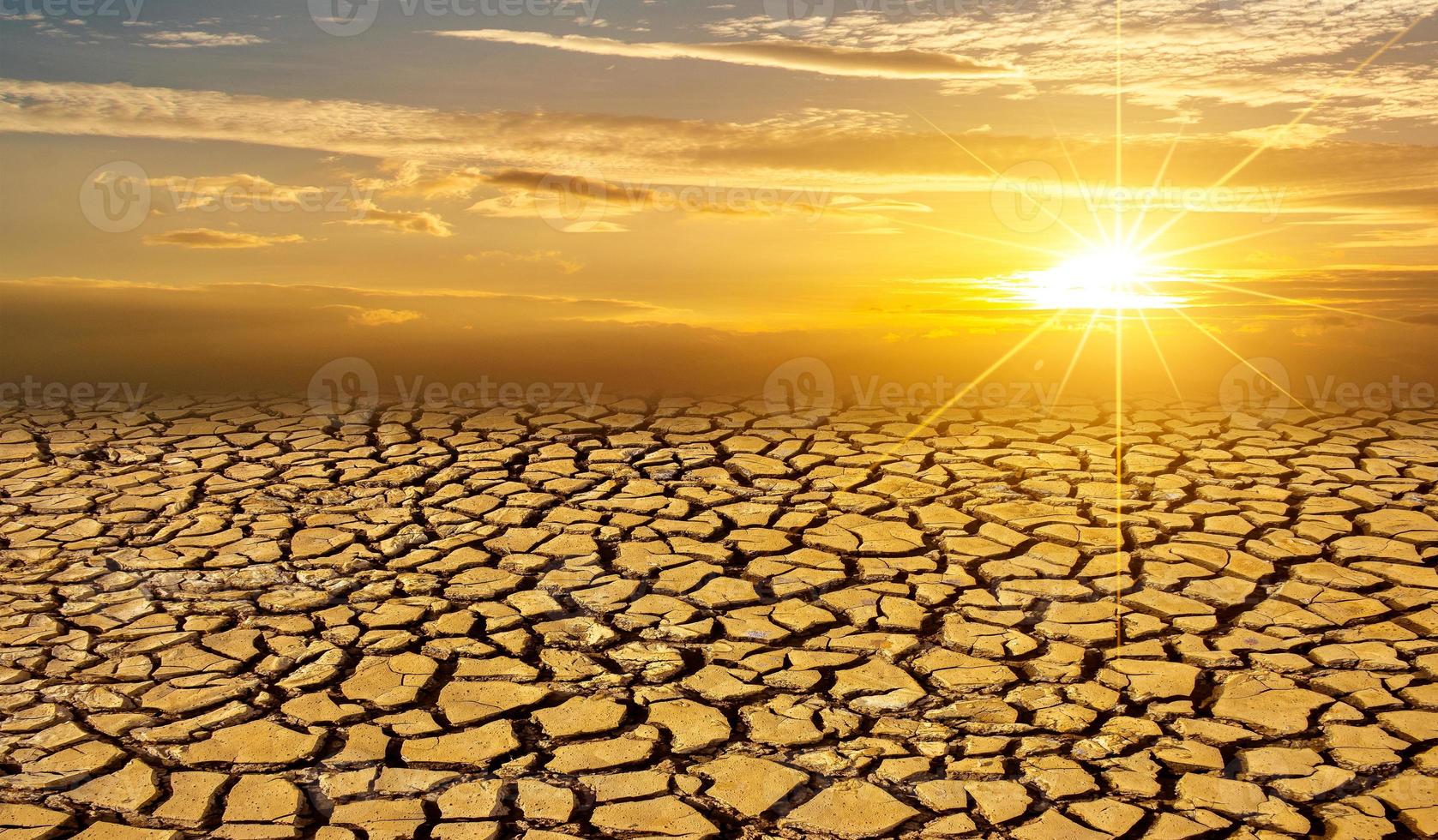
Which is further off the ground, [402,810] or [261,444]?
[261,444]

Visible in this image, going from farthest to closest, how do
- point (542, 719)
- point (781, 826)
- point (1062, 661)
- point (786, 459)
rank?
point (786, 459) → point (1062, 661) → point (542, 719) → point (781, 826)

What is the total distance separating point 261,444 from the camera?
18.8 feet

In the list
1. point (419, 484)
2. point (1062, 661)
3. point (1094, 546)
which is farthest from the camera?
point (419, 484)

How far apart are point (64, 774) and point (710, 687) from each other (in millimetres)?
1609

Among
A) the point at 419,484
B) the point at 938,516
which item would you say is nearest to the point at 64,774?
the point at 419,484

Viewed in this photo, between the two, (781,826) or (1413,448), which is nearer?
(781,826)

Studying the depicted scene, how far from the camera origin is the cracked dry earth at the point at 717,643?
2.44 meters

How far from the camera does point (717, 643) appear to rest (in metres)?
3.25

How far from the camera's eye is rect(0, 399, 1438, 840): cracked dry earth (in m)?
2.44

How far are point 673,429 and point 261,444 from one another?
2234 millimetres

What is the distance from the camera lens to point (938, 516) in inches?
175

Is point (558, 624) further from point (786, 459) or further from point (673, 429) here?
point (673, 429)

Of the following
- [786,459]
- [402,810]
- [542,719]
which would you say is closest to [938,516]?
[786,459]

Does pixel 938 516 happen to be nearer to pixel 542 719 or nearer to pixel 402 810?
pixel 542 719
